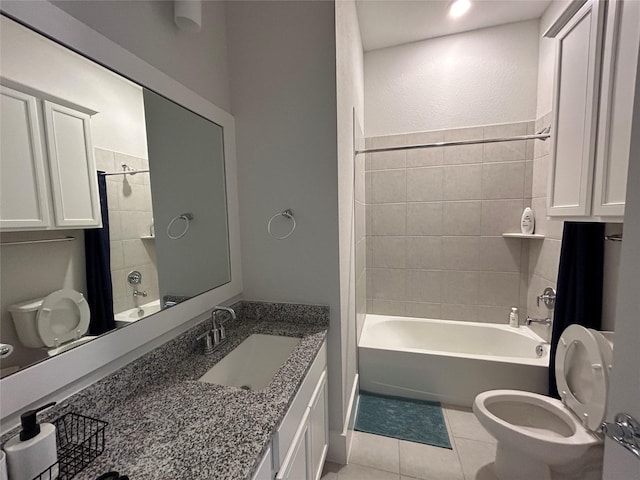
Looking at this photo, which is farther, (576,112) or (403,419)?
(403,419)

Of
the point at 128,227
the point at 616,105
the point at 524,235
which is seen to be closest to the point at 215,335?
the point at 128,227

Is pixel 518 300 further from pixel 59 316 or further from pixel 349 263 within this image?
pixel 59 316

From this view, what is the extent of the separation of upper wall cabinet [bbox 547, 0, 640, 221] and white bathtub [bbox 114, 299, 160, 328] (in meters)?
1.85

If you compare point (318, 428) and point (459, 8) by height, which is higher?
point (459, 8)

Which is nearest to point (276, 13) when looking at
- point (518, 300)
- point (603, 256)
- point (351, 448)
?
point (603, 256)

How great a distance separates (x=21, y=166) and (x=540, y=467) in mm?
2351

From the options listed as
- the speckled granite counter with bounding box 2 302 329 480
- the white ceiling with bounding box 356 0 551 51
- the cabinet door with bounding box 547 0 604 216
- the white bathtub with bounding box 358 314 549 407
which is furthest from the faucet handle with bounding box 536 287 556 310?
the white ceiling with bounding box 356 0 551 51

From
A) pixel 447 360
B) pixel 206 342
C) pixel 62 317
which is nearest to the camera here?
pixel 62 317

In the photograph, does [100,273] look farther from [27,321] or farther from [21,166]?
[21,166]

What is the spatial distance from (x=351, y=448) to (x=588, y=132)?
6.87 feet

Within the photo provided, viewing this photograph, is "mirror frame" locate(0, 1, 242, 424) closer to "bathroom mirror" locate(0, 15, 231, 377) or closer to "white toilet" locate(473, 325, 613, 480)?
"bathroom mirror" locate(0, 15, 231, 377)

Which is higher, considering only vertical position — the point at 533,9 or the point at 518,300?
the point at 533,9

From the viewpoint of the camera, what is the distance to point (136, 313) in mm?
996

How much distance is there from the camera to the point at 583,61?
48.7 inches
